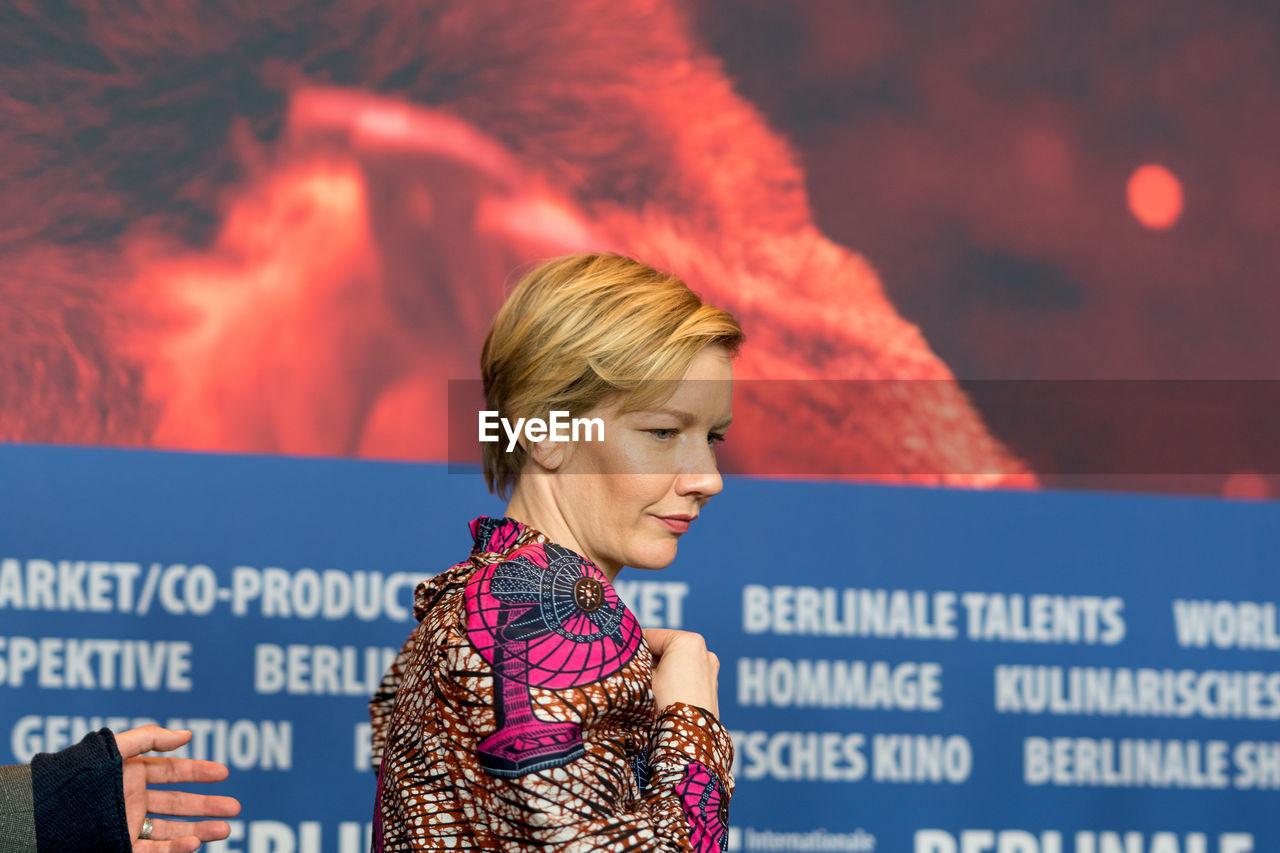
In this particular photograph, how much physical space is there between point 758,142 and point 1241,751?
1759 millimetres

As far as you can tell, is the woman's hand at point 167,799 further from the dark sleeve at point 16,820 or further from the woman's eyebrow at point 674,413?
the woman's eyebrow at point 674,413

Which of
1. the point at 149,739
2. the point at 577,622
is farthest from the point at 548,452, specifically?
the point at 149,739

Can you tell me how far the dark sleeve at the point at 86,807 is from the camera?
1496 millimetres

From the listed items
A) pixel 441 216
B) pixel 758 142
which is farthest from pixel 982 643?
pixel 441 216

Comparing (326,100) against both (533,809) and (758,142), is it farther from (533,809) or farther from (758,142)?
(533,809)

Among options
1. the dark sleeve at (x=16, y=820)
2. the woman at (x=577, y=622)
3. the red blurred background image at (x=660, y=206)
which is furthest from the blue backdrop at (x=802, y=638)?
the woman at (x=577, y=622)

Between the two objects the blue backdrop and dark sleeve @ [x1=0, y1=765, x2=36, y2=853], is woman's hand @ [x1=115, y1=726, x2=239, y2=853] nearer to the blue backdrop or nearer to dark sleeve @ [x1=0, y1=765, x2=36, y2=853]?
dark sleeve @ [x1=0, y1=765, x2=36, y2=853]

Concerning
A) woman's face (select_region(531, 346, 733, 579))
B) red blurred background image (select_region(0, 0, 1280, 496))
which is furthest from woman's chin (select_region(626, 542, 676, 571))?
red blurred background image (select_region(0, 0, 1280, 496))

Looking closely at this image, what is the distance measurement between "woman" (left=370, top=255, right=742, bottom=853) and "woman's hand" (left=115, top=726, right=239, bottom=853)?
0.27 meters

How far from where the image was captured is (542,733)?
1.22 m

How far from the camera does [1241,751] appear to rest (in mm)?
3145

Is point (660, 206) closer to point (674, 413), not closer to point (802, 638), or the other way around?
point (802, 638)

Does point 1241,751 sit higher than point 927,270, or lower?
lower

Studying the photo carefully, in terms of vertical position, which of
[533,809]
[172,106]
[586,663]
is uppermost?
[172,106]
